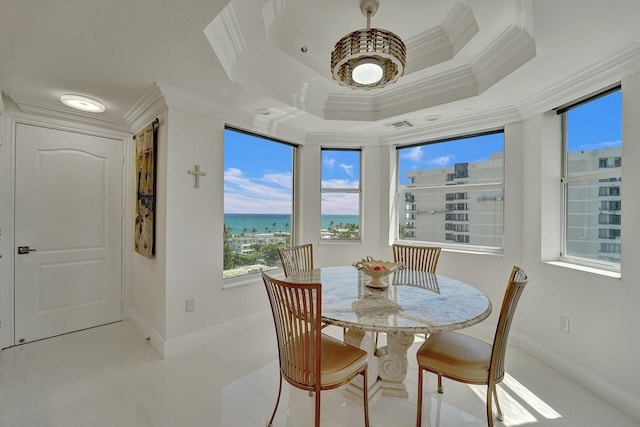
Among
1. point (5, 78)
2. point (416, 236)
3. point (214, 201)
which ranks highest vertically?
point (5, 78)

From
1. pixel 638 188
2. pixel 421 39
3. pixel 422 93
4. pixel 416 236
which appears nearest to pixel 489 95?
pixel 422 93

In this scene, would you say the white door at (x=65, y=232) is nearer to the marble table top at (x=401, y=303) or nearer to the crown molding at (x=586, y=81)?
the marble table top at (x=401, y=303)

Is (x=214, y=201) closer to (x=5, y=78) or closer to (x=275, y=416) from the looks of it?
(x=5, y=78)

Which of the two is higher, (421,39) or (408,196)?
(421,39)

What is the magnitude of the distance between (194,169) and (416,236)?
9.42 ft

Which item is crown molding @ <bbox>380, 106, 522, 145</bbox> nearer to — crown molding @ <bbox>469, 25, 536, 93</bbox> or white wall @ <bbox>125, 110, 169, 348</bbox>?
crown molding @ <bbox>469, 25, 536, 93</bbox>

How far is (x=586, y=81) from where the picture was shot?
2.18 m

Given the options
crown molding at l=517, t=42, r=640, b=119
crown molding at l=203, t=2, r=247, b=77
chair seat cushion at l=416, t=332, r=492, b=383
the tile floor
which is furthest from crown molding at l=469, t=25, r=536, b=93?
the tile floor

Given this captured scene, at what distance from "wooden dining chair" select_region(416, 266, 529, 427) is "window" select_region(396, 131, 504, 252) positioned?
166 cm

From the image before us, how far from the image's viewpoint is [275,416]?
179 cm

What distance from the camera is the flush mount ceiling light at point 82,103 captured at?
8.31 ft

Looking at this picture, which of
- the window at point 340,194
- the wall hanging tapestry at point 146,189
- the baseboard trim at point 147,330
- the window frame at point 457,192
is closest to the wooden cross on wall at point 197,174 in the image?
the wall hanging tapestry at point 146,189

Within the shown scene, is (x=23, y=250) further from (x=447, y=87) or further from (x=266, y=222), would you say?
(x=447, y=87)

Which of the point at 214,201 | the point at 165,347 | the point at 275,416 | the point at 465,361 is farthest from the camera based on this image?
the point at 214,201
